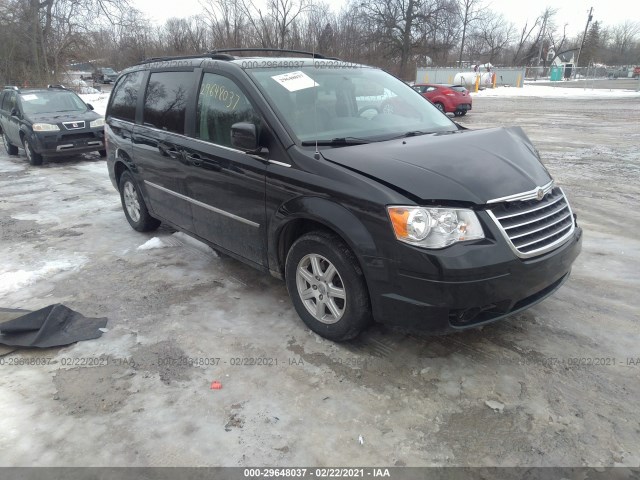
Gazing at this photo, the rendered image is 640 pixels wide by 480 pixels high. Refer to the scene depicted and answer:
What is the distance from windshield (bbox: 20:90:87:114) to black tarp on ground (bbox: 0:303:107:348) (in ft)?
30.5

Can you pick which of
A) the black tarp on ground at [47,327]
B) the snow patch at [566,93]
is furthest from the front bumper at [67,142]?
the snow patch at [566,93]

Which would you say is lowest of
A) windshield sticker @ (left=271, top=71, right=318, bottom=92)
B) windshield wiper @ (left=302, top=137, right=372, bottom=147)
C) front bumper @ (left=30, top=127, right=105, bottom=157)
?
front bumper @ (left=30, top=127, right=105, bottom=157)

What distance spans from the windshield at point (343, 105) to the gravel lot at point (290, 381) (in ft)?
4.91

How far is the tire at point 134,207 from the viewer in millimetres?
5493

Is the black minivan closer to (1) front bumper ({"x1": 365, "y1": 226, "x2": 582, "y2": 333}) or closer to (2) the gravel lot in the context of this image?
(1) front bumper ({"x1": 365, "y1": 226, "x2": 582, "y2": 333})

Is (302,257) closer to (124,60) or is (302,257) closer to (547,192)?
(547,192)

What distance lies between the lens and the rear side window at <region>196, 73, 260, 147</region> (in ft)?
11.8

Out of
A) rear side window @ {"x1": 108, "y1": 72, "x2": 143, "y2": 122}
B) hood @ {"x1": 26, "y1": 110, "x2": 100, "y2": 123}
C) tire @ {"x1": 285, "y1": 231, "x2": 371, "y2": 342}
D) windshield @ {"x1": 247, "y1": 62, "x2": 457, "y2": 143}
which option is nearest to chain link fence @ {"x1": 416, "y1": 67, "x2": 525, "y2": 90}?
hood @ {"x1": 26, "y1": 110, "x2": 100, "y2": 123}

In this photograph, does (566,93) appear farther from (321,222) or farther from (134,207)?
(321,222)

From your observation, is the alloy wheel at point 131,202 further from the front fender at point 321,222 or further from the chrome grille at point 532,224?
the chrome grille at point 532,224

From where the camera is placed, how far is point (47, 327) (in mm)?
3461

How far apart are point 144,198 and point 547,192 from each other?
164 inches

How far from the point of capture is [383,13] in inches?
1975

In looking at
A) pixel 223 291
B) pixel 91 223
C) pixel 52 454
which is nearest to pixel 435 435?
pixel 52 454
